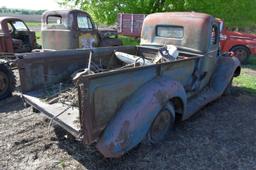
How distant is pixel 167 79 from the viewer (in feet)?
12.2

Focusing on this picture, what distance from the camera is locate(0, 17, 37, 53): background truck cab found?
803 cm

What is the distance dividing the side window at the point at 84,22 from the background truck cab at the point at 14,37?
7.26 feet

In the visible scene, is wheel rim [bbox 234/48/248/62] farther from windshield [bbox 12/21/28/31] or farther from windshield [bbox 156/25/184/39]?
windshield [bbox 12/21/28/31]

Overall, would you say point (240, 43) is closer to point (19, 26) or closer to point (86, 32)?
point (86, 32)

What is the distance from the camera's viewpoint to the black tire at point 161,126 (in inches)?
144

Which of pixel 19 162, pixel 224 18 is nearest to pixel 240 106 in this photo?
pixel 19 162

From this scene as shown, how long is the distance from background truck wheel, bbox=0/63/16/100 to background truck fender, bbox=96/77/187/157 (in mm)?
3739

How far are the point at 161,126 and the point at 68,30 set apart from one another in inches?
222

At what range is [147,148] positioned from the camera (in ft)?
12.2

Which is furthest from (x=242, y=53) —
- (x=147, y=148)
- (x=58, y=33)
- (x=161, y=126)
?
(x=147, y=148)

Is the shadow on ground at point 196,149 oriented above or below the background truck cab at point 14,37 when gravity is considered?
below

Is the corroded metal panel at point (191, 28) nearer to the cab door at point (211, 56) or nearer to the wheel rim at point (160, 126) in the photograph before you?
the cab door at point (211, 56)

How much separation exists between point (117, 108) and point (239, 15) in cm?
1070

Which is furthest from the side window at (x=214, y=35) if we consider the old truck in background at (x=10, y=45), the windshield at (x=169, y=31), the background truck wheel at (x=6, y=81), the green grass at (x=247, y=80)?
the background truck wheel at (x=6, y=81)
